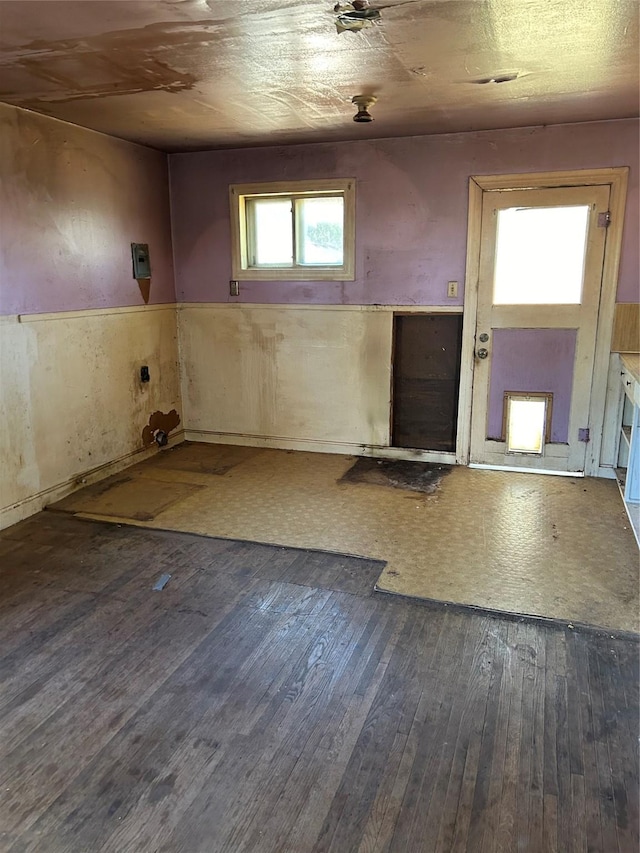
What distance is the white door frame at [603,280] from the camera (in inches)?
155

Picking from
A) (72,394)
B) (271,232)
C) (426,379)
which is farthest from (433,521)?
(271,232)

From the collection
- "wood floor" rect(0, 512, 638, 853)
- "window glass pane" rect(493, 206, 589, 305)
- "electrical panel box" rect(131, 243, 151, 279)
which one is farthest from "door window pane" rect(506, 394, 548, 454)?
"electrical panel box" rect(131, 243, 151, 279)

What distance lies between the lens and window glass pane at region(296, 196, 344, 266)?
4.63 m

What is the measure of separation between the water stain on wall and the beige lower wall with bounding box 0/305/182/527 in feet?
0.22

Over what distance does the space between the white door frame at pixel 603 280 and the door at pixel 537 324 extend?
0.04 meters

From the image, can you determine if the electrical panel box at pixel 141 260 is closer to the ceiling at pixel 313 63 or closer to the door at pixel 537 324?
the ceiling at pixel 313 63

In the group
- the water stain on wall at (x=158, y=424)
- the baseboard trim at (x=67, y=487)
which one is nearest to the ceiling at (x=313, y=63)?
the water stain on wall at (x=158, y=424)

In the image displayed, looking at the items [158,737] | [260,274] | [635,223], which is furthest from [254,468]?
[635,223]

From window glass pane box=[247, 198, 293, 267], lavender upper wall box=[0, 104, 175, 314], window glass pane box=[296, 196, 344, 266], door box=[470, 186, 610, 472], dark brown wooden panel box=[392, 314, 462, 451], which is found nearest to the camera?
lavender upper wall box=[0, 104, 175, 314]

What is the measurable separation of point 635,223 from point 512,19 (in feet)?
7.03

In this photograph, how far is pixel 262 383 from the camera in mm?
5051

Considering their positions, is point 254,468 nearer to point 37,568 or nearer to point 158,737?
point 37,568

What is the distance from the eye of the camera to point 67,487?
159 inches

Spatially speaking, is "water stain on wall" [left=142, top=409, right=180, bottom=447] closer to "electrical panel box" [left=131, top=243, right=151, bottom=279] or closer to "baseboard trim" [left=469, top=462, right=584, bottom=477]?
"electrical panel box" [left=131, top=243, right=151, bottom=279]
